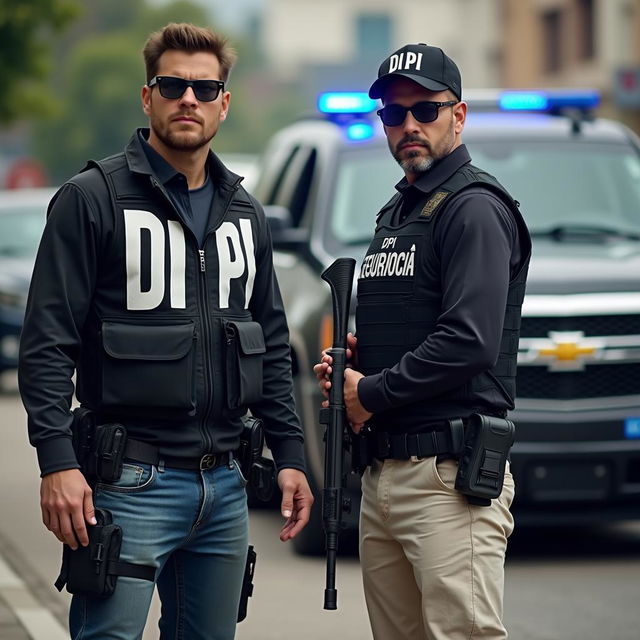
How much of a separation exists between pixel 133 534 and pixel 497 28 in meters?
43.7

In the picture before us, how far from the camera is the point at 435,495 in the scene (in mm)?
4191

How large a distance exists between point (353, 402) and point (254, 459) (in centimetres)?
30

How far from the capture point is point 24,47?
734 inches

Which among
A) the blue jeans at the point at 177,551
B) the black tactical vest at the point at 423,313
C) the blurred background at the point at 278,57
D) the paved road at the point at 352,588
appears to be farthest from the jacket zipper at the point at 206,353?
the blurred background at the point at 278,57

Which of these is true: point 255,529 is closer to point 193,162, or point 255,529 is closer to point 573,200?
point 573,200

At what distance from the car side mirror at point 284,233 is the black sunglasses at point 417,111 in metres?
3.80

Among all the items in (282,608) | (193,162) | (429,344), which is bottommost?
(282,608)

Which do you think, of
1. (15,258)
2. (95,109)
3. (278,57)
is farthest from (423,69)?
(278,57)

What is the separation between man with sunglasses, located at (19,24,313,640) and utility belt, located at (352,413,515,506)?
14.6 inches

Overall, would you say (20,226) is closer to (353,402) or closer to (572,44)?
(353,402)

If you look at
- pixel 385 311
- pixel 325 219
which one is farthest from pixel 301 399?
pixel 385 311

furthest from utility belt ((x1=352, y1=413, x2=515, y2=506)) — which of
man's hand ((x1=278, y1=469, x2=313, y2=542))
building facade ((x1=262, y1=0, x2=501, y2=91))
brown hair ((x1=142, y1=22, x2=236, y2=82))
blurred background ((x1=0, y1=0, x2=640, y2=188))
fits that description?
building facade ((x1=262, y1=0, x2=501, y2=91))

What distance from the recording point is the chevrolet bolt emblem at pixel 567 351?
7555 mm

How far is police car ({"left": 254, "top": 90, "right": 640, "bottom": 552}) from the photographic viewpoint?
754cm
